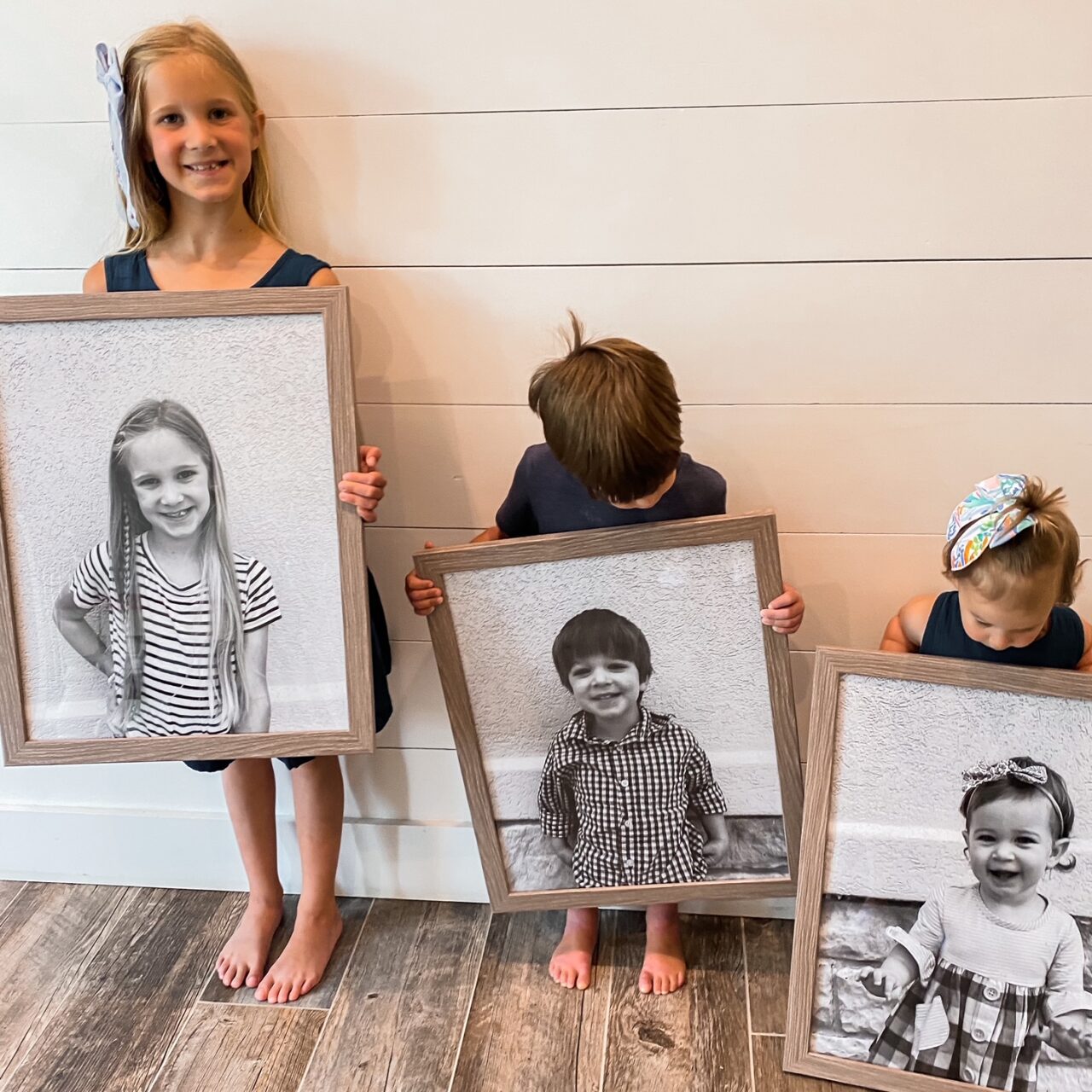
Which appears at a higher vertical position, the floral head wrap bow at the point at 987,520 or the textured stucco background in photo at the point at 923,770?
the floral head wrap bow at the point at 987,520

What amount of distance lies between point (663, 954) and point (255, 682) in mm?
599

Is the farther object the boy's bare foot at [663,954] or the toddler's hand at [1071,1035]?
the boy's bare foot at [663,954]

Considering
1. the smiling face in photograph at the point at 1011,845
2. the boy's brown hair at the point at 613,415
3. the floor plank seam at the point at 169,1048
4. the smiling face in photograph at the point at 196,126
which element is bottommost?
Result: the floor plank seam at the point at 169,1048

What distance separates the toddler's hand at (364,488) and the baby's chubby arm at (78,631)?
12.6 inches

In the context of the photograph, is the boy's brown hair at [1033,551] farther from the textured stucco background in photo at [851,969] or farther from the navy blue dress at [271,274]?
the navy blue dress at [271,274]

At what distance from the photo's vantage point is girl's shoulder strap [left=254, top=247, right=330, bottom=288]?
3.70 ft

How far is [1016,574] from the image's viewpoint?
94 cm

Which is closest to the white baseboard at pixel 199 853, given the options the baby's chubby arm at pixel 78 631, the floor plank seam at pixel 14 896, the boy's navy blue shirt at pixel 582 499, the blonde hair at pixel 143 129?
the floor plank seam at pixel 14 896

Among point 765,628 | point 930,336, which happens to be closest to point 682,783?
point 765,628

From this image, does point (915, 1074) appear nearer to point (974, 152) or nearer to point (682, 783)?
point (682, 783)

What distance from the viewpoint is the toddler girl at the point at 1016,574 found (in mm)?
928

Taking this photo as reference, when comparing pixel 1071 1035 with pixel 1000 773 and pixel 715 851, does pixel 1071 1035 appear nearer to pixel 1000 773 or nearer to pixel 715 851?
pixel 1000 773

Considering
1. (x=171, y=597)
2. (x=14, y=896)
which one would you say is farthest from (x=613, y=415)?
(x=14, y=896)

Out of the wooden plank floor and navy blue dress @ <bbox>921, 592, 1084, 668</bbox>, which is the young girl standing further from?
navy blue dress @ <bbox>921, 592, 1084, 668</bbox>
